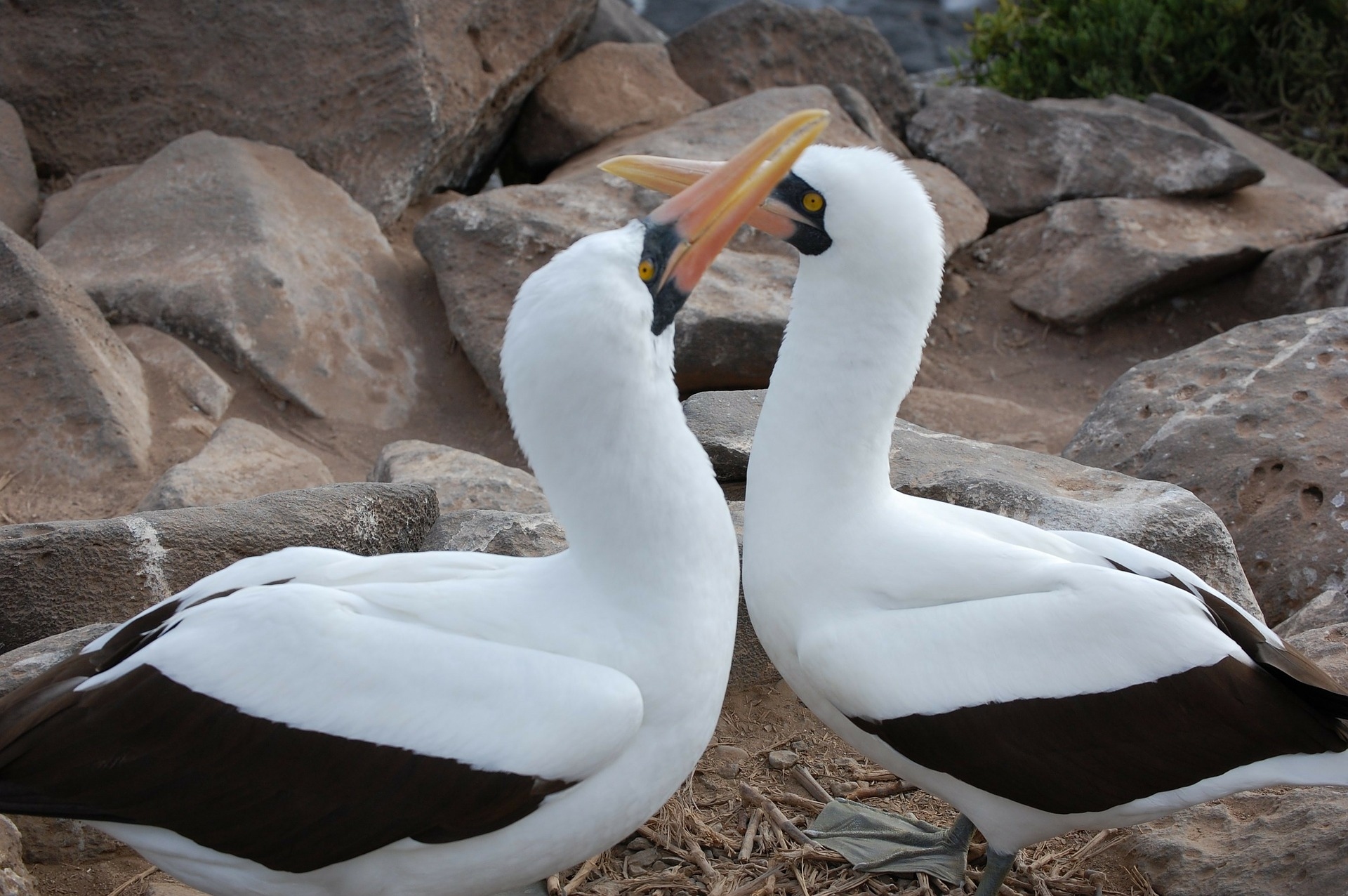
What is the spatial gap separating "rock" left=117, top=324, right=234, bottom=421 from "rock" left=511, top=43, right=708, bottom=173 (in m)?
3.19

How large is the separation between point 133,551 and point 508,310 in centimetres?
283

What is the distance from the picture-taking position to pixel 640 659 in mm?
2332

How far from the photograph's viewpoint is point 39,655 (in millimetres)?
2900

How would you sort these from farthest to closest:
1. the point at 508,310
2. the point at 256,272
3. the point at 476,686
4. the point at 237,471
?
the point at 508,310 → the point at 256,272 → the point at 237,471 → the point at 476,686

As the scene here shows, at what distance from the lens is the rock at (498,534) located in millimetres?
3600

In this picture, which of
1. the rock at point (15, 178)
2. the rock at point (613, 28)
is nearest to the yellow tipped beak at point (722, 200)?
the rock at point (15, 178)

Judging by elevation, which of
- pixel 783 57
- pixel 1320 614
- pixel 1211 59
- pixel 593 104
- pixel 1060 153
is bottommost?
pixel 1320 614

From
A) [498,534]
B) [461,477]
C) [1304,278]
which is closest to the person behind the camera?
[498,534]

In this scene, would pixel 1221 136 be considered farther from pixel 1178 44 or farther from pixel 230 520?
pixel 230 520

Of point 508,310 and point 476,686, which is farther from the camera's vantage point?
point 508,310

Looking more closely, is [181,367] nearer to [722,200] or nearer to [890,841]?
[722,200]

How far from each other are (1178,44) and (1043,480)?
7036mm

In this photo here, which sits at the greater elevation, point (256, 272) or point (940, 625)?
point (256, 272)

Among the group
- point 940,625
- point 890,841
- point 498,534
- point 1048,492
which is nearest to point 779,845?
point 890,841
